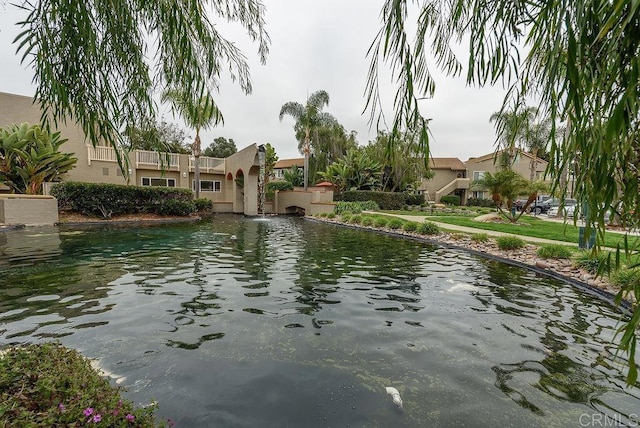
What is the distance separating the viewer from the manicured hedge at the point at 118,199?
1759 centimetres

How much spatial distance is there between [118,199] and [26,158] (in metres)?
4.70

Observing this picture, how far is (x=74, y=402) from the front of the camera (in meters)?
1.98

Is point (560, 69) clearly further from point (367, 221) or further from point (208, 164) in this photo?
point (208, 164)

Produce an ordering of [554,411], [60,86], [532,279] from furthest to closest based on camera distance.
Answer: [532,279]
[554,411]
[60,86]

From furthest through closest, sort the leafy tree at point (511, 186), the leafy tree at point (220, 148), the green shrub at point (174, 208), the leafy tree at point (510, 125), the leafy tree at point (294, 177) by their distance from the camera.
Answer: the leafy tree at point (220, 148)
the leafy tree at point (294, 177)
the green shrub at point (174, 208)
the leafy tree at point (511, 186)
the leafy tree at point (510, 125)

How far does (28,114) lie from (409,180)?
32.7 meters

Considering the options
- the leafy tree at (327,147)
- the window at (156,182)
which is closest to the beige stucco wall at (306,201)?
the leafy tree at (327,147)

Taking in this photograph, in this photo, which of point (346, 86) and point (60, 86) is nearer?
point (60, 86)

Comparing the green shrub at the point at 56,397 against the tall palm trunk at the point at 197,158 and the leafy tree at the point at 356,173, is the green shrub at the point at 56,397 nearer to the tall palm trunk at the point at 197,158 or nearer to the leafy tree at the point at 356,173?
the tall palm trunk at the point at 197,158

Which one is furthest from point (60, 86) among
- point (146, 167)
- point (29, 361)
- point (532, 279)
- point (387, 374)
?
point (146, 167)

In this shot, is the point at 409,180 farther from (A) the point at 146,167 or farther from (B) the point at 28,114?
(B) the point at 28,114

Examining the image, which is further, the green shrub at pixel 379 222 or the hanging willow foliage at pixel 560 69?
the green shrub at pixel 379 222

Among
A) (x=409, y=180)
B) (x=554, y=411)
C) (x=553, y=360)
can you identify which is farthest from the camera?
(x=409, y=180)

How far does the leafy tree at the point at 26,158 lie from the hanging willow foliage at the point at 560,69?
20985 millimetres
